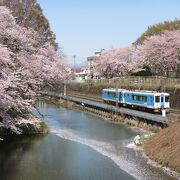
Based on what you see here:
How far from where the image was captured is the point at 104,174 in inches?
650

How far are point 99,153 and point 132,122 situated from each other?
32.5ft

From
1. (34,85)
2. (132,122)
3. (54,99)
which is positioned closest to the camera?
(34,85)

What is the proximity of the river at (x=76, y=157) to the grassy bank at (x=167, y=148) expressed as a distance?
56 cm

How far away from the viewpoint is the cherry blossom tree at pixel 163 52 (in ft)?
159

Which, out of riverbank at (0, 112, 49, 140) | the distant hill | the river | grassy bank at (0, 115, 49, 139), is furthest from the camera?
the distant hill

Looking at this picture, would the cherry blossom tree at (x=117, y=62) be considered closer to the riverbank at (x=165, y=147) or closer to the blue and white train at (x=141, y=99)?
the blue and white train at (x=141, y=99)

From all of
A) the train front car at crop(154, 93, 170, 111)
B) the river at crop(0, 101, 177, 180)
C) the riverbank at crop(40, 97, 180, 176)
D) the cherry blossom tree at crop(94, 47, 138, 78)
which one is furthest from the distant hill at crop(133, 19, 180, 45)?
the riverbank at crop(40, 97, 180, 176)

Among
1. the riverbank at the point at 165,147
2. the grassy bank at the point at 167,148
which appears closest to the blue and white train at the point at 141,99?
the riverbank at the point at 165,147

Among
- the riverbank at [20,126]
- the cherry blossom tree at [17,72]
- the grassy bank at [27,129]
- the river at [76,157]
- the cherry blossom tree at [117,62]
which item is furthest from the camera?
the cherry blossom tree at [117,62]

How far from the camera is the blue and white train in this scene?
31188 mm

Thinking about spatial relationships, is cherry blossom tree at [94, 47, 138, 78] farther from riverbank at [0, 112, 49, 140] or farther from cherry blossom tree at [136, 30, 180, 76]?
riverbank at [0, 112, 49, 140]

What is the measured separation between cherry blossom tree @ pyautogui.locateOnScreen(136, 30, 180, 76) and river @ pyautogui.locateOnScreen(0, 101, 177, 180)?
22211 millimetres

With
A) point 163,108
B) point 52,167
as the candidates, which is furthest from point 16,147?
point 163,108

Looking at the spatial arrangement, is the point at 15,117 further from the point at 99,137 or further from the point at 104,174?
the point at 104,174
